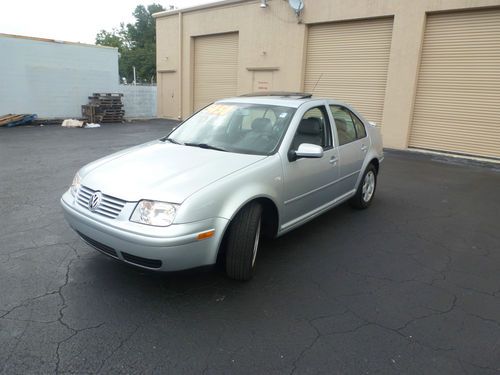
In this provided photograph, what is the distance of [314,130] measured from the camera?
177 inches

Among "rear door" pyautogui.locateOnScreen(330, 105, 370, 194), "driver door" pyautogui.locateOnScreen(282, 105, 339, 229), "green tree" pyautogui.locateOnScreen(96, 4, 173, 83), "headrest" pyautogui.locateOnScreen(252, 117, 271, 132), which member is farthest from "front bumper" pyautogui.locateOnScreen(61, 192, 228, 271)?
"green tree" pyautogui.locateOnScreen(96, 4, 173, 83)

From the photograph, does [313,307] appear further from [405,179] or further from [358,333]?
[405,179]

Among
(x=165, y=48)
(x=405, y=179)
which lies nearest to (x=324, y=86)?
(x=405, y=179)

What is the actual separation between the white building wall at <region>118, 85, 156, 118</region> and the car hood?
17696 millimetres

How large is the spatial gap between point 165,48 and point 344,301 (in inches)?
715

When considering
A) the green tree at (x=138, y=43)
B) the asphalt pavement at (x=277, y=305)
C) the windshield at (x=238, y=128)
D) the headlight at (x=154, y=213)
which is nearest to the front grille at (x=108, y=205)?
the headlight at (x=154, y=213)

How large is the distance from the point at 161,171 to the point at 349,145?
2662 mm

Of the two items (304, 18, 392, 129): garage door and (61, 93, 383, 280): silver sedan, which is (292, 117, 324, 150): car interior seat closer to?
(61, 93, 383, 280): silver sedan

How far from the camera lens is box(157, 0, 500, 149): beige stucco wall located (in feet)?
36.1

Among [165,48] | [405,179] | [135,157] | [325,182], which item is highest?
[165,48]

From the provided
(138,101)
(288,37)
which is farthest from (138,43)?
(288,37)

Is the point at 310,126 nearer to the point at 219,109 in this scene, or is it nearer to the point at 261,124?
the point at 261,124

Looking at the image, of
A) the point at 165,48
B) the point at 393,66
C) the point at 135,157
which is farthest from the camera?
the point at 165,48

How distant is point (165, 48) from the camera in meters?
19.1
